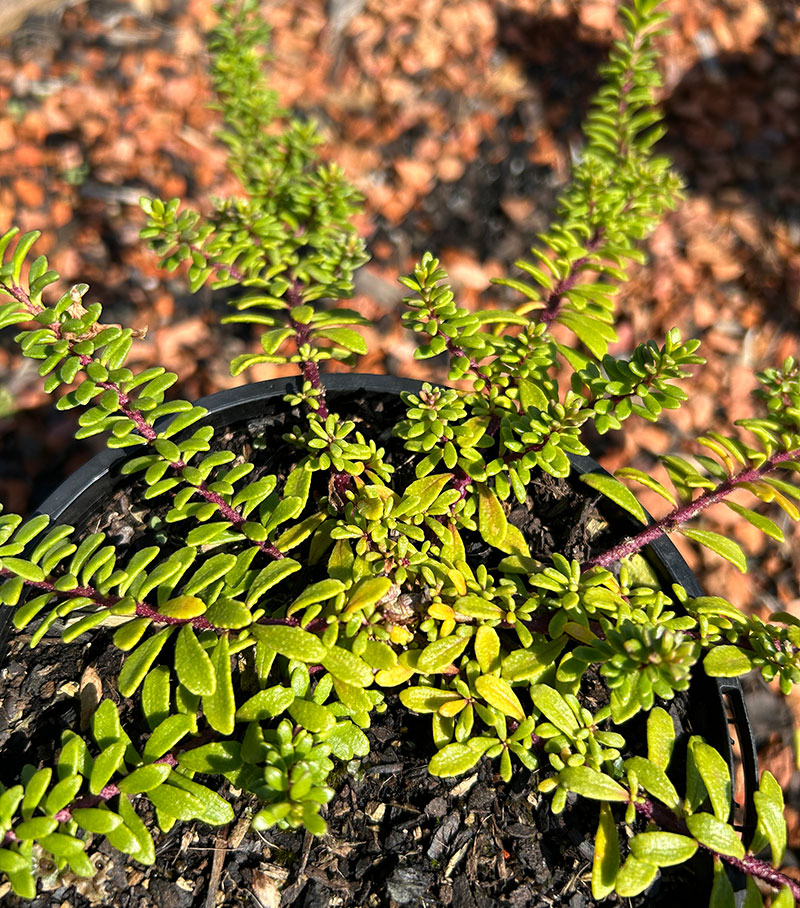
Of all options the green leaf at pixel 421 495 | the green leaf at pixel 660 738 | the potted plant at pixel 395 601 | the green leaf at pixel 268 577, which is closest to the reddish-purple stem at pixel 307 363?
the potted plant at pixel 395 601

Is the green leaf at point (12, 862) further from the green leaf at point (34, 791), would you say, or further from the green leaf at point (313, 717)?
the green leaf at point (313, 717)

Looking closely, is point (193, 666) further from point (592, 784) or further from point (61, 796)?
point (592, 784)

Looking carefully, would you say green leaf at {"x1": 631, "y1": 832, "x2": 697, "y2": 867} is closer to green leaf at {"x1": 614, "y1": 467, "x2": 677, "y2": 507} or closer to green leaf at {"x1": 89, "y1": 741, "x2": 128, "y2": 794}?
green leaf at {"x1": 614, "y1": 467, "x2": 677, "y2": 507}

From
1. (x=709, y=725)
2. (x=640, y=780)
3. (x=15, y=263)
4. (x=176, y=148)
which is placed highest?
(x=15, y=263)

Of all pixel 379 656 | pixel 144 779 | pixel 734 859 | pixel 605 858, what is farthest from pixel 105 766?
pixel 734 859

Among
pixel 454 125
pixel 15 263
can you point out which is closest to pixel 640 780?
pixel 15 263

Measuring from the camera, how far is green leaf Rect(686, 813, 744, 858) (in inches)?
57.3

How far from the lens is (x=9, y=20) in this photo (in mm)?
4105

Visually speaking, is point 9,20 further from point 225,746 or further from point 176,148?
point 225,746

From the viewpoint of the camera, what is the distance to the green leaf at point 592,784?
4.96ft

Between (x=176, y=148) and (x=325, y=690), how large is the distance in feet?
10.8

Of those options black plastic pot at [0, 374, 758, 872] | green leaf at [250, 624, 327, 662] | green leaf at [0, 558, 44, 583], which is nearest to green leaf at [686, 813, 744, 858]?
black plastic pot at [0, 374, 758, 872]

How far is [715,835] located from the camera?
146cm

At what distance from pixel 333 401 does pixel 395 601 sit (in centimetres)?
79
